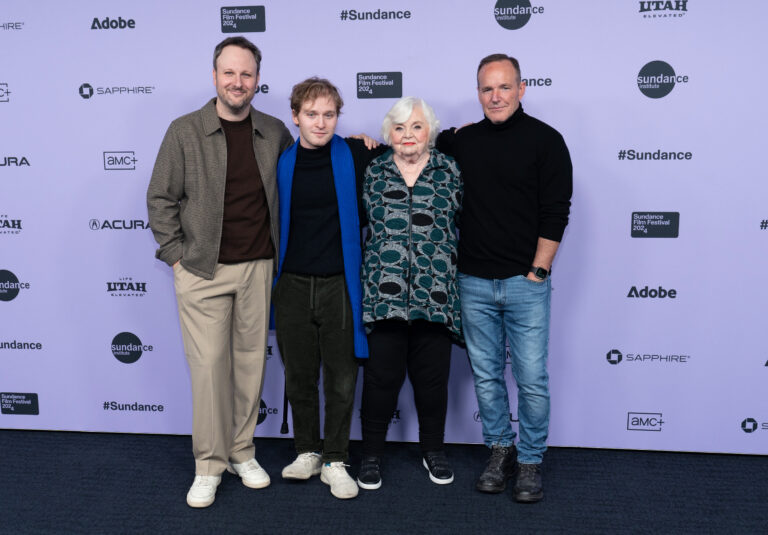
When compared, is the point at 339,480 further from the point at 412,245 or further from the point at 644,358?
the point at 644,358

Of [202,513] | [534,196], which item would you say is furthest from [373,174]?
[202,513]

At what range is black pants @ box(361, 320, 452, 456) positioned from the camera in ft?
7.29

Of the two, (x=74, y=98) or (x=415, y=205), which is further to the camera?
(x=74, y=98)

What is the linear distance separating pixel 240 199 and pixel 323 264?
0.41m

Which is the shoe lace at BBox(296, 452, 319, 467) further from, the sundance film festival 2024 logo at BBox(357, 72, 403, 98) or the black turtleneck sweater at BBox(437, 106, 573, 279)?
the sundance film festival 2024 logo at BBox(357, 72, 403, 98)

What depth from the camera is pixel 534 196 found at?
214cm

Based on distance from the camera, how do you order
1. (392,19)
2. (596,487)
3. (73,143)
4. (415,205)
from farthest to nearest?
(73,143)
(392,19)
(596,487)
(415,205)

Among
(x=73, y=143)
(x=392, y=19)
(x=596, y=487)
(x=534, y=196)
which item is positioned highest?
(x=392, y=19)

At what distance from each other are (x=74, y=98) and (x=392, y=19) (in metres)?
1.55

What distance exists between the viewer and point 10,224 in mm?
2824

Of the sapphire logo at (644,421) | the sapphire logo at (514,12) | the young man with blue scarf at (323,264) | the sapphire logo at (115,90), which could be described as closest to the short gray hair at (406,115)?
the young man with blue scarf at (323,264)

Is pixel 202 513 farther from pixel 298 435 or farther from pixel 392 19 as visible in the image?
pixel 392 19

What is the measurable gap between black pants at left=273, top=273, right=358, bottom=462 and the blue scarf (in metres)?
0.04

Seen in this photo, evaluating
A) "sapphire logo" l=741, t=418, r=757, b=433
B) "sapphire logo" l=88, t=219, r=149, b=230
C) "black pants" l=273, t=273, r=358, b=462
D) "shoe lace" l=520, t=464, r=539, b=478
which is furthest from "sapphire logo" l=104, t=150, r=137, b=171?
"sapphire logo" l=741, t=418, r=757, b=433
